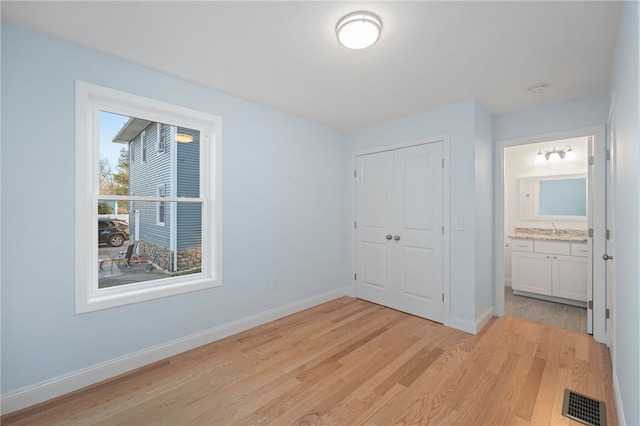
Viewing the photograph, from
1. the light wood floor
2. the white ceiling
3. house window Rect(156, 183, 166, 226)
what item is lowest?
the light wood floor

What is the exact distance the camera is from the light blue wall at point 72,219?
1812mm

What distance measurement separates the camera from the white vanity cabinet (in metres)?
3.74

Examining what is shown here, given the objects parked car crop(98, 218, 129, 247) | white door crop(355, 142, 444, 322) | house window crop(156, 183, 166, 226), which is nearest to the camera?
parked car crop(98, 218, 129, 247)

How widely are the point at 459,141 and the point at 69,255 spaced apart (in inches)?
145

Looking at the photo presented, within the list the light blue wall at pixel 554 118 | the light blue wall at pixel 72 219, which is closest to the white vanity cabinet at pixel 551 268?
the light blue wall at pixel 554 118

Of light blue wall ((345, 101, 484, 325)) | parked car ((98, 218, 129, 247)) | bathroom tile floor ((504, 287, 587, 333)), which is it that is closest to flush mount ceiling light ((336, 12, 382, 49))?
light blue wall ((345, 101, 484, 325))

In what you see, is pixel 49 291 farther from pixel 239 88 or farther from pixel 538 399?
pixel 538 399

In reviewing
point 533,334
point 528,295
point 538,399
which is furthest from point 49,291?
point 528,295

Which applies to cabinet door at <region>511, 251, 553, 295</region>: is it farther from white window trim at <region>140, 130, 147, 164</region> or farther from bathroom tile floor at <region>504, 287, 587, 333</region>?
white window trim at <region>140, 130, 147, 164</region>

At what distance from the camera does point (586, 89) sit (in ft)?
8.79

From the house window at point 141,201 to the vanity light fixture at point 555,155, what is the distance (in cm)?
500

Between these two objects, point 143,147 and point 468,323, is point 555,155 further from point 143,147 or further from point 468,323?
point 143,147

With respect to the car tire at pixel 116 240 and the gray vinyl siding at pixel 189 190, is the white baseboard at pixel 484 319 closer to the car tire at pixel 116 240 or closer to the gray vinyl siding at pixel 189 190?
the gray vinyl siding at pixel 189 190

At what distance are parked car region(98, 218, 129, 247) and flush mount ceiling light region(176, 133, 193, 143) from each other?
92 cm
